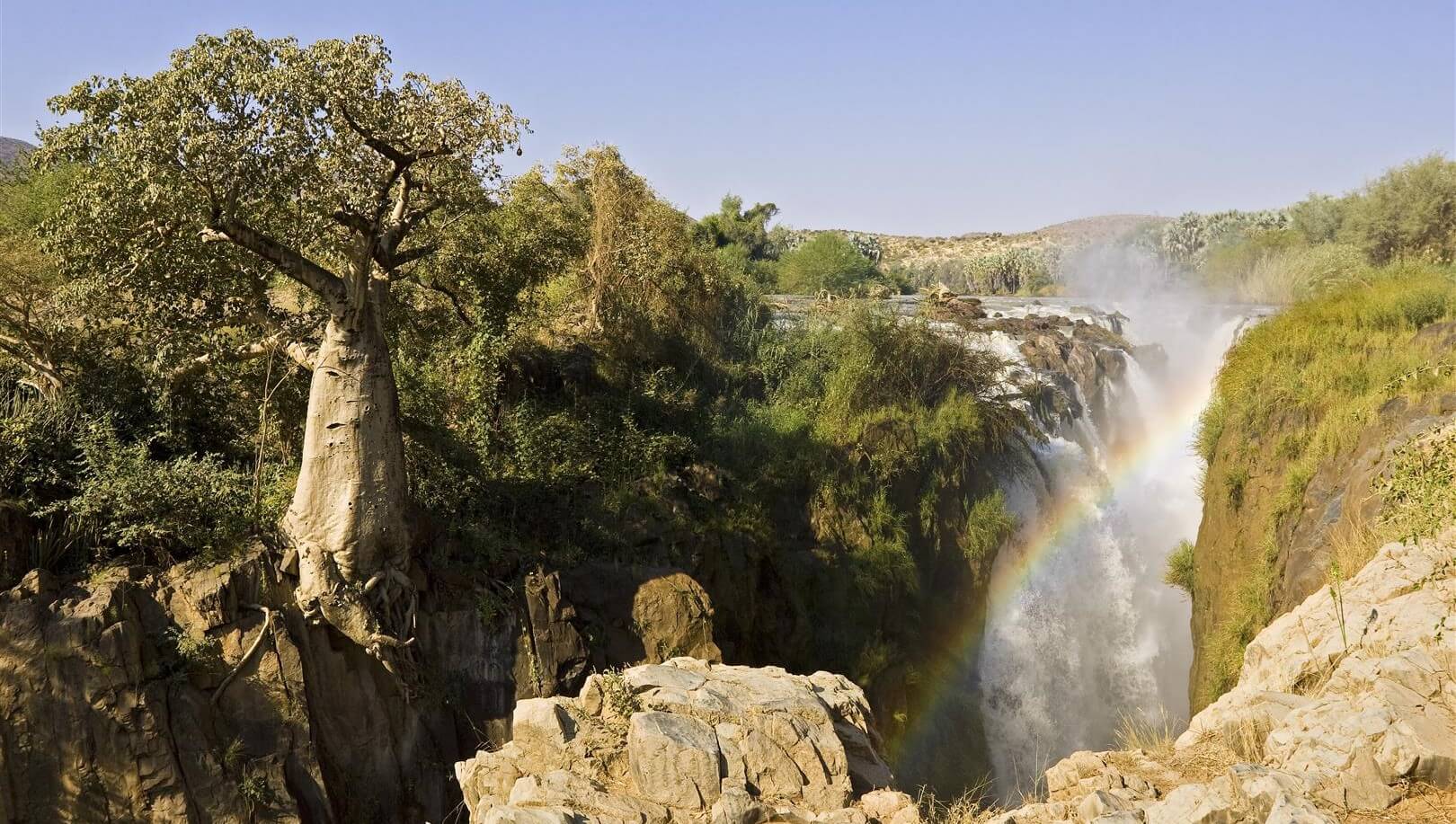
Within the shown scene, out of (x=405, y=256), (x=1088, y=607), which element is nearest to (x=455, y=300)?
(x=405, y=256)

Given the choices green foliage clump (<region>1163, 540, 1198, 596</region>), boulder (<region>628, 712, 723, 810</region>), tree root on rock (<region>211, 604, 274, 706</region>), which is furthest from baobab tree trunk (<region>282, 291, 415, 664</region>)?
green foliage clump (<region>1163, 540, 1198, 596</region>)

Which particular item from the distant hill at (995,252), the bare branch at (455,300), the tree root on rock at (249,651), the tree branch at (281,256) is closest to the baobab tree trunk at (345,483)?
the tree branch at (281,256)

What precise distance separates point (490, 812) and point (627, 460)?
7.62 metres

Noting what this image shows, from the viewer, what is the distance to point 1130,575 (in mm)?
18328

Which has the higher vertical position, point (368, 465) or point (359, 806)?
point (368, 465)

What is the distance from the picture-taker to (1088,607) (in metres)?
18.1

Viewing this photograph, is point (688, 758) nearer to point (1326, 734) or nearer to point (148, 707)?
point (1326, 734)

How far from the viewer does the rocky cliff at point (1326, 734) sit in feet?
17.2

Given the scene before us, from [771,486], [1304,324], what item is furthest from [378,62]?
[1304,324]

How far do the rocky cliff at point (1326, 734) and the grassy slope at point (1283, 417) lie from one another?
2.48m

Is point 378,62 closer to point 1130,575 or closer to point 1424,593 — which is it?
point 1424,593

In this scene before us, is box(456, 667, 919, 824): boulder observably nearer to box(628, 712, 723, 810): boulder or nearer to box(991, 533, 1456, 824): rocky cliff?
box(628, 712, 723, 810): boulder

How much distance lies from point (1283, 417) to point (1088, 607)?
19.4 ft

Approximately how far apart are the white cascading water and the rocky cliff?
8496 mm
